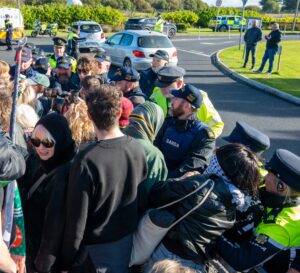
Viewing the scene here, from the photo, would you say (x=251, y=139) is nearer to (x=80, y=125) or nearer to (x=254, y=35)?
(x=80, y=125)

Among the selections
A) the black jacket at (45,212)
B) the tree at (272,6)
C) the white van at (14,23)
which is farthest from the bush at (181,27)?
the tree at (272,6)

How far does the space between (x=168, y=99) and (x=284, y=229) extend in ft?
8.83

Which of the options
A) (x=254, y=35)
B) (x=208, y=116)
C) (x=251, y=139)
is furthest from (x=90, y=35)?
(x=251, y=139)

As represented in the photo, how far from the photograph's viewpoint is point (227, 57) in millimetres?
19734

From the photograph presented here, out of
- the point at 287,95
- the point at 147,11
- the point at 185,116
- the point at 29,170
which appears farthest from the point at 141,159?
the point at 147,11

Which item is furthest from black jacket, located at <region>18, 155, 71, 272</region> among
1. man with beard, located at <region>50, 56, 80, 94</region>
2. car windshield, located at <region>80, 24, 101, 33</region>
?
car windshield, located at <region>80, 24, 101, 33</region>

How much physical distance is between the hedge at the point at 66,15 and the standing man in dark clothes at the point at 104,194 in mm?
38399

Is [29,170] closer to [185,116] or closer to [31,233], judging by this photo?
[31,233]

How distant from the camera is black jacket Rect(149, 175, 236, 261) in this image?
227 cm

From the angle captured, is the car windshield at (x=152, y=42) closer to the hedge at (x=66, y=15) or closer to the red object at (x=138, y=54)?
the red object at (x=138, y=54)

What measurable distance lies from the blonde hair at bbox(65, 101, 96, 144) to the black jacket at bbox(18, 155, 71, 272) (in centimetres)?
37

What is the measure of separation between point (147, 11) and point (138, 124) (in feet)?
215

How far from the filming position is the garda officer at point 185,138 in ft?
11.5

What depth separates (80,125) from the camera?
9.82ft
